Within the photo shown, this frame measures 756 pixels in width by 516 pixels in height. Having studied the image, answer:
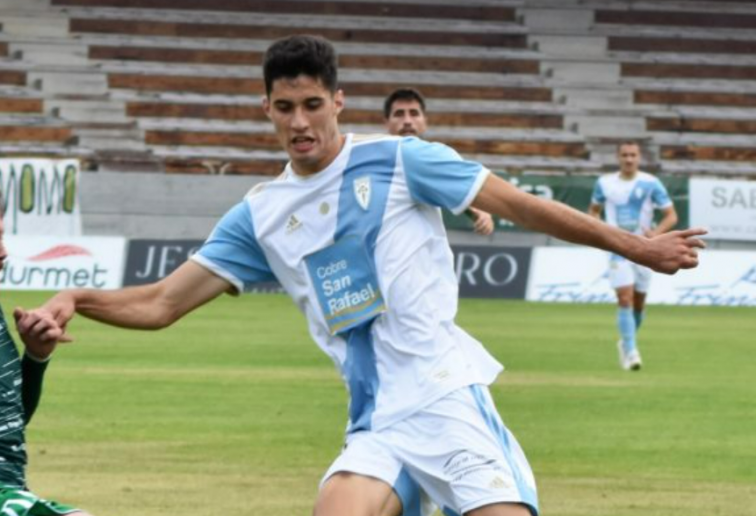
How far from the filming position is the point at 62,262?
31016 millimetres

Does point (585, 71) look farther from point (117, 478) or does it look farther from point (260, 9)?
point (117, 478)

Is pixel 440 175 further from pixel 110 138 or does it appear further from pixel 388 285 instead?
pixel 110 138

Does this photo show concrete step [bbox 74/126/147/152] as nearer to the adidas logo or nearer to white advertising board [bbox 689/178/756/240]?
white advertising board [bbox 689/178/756/240]

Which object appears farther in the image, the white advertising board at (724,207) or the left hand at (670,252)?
the white advertising board at (724,207)

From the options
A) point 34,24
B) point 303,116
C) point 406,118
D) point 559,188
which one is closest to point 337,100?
point 303,116

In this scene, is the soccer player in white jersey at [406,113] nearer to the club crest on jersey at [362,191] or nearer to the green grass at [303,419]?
the green grass at [303,419]

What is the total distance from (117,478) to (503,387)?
21.5 ft

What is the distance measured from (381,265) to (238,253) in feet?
1.90

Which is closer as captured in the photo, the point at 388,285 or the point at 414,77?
the point at 388,285

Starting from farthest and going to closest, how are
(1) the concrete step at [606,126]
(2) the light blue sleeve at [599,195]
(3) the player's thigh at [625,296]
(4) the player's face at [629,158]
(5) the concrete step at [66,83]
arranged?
(1) the concrete step at [606,126], (5) the concrete step at [66,83], (2) the light blue sleeve at [599,195], (4) the player's face at [629,158], (3) the player's thigh at [625,296]

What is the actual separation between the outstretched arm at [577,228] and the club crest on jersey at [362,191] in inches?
15.3

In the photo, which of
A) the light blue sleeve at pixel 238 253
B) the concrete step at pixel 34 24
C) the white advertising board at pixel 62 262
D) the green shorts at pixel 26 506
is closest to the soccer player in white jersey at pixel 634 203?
the white advertising board at pixel 62 262

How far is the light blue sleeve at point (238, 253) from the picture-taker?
6.84m

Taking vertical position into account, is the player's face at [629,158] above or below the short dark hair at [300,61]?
below
